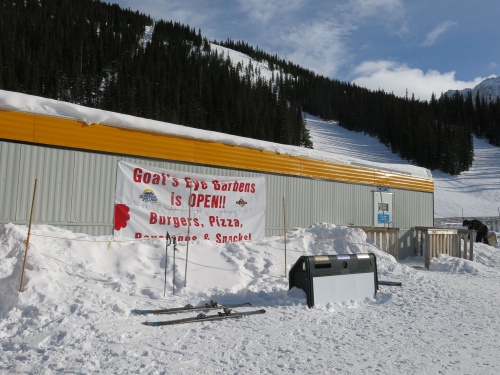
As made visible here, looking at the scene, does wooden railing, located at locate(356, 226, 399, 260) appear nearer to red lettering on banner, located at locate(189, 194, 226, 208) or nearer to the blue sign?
the blue sign

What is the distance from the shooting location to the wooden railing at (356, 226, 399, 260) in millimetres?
13168

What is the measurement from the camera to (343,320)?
21.3 ft

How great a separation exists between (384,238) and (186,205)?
257 inches

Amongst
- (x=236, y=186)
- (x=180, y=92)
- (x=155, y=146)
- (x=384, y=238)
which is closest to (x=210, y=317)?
(x=155, y=146)

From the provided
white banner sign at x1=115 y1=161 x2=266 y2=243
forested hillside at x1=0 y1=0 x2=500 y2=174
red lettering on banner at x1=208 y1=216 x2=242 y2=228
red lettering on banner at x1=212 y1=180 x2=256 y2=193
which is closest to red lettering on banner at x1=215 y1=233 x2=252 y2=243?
white banner sign at x1=115 y1=161 x2=266 y2=243

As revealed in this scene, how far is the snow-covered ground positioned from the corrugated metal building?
699 mm

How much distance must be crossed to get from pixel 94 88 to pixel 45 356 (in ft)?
200

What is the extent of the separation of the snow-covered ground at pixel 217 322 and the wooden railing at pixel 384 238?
177cm

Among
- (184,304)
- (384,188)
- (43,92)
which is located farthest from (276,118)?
(184,304)

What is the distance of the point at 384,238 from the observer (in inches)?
528

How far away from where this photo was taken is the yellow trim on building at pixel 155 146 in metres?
8.35

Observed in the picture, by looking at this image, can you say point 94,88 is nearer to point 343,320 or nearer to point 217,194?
point 217,194

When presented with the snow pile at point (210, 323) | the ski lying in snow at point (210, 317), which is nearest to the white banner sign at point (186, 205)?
the snow pile at point (210, 323)

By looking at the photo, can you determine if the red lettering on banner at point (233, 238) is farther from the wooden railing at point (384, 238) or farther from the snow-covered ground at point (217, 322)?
the wooden railing at point (384, 238)
